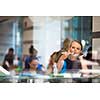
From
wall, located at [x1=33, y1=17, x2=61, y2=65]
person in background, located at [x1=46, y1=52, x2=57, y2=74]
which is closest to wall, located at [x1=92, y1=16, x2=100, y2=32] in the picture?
wall, located at [x1=33, y1=17, x2=61, y2=65]

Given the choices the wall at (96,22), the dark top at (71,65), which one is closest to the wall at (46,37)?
the dark top at (71,65)

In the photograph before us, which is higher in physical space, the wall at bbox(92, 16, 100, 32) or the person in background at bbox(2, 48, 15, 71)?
the wall at bbox(92, 16, 100, 32)

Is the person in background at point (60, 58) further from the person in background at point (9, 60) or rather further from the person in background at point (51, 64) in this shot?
the person in background at point (9, 60)

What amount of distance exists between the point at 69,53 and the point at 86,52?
0.48 feet

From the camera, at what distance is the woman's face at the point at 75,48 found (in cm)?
265

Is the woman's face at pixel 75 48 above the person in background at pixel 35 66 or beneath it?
above

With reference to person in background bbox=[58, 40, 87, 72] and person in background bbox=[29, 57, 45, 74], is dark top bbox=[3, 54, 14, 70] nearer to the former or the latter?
person in background bbox=[29, 57, 45, 74]

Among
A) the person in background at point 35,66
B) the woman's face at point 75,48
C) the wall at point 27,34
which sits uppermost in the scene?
the wall at point 27,34

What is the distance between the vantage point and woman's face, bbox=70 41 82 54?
8.69ft

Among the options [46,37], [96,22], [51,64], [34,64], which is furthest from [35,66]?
[96,22]
